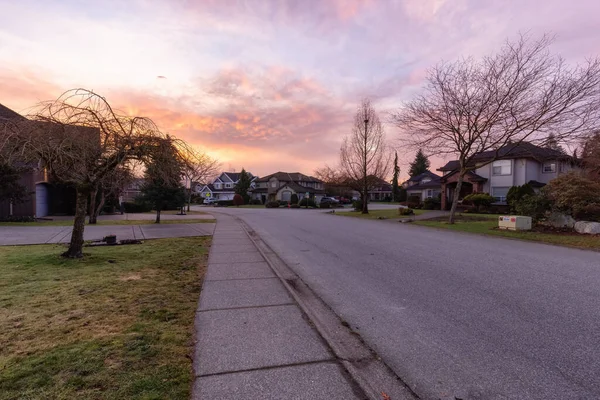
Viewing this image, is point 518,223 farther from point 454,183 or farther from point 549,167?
point 549,167

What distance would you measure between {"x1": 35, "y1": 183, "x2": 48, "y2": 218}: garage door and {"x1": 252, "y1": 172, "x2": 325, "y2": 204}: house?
3977 cm

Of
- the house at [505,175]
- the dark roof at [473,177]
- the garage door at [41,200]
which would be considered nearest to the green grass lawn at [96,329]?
the garage door at [41,200]

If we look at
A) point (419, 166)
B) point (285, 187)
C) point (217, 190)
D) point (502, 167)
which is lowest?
point (217, 190)

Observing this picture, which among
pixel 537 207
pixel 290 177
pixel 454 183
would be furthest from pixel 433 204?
pixel 290 177

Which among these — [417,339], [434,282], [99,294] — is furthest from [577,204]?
[99,294]

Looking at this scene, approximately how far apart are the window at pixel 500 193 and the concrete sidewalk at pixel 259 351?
30.9m

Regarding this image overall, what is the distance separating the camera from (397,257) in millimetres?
9094

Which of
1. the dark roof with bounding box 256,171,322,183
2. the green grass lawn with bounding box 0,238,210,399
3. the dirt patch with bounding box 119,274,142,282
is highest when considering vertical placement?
the dark roof with bounding box 256,171,322,183

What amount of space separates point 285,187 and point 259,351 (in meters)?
61.9

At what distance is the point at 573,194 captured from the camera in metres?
14.7

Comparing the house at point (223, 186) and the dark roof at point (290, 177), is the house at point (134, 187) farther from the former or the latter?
the house at point (223, 186)

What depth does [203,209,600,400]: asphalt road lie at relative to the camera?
3039 mm

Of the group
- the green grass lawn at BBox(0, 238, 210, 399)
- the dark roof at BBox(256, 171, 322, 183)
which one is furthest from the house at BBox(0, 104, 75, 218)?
the dark roof at BBox(256, 171, 322, 183)

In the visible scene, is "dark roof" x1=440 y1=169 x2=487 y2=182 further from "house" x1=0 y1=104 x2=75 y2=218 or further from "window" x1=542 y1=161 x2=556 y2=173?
"house" x1=0 y1=104 x2=75 y2=218
